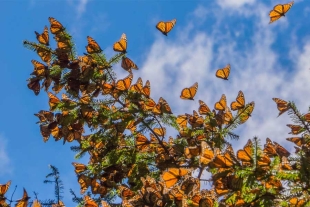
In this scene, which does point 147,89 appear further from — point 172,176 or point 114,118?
point 172,176

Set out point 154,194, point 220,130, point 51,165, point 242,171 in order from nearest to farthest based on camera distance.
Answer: point 242,171, point 154,194, point 220,130, point 51,165

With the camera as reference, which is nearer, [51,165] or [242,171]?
[242,171]

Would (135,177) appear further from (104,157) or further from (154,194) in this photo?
(154,194)

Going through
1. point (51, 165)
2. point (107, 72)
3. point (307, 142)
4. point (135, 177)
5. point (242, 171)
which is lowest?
point (242, 171)

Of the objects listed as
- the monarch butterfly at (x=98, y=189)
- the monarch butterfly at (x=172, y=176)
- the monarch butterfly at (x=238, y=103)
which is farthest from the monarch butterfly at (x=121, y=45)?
the monarch butterfly at (x=172, y=176)

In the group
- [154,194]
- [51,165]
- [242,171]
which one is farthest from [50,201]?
[242,171]

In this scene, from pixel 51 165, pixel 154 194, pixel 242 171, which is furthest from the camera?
pixel 51 165

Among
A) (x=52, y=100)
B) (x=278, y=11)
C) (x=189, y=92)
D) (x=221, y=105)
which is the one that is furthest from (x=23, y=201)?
(x=278, y=11)
